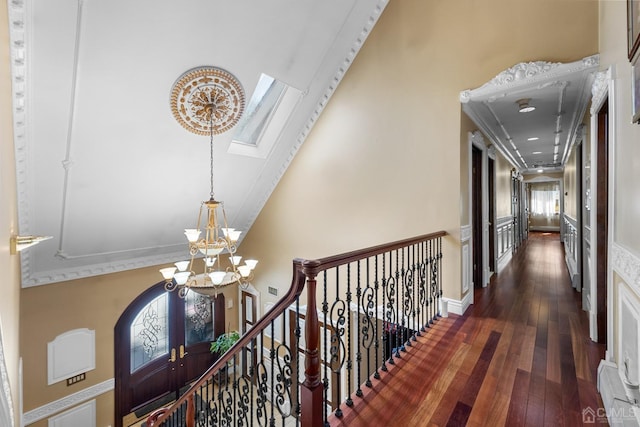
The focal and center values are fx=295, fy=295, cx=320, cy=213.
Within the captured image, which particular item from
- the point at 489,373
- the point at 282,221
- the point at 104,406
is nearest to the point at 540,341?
the point at 489,373

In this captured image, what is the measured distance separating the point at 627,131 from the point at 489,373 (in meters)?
1.74

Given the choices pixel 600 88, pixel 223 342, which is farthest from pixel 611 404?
pixel 223 342

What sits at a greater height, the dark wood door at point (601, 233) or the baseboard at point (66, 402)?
the dark wood door at point (601, 233)

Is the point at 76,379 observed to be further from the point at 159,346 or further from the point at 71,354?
the point at 159,346

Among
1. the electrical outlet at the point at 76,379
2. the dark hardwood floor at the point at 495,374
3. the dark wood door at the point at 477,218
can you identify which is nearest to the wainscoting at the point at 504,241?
the dark wood door at the point at 477,218

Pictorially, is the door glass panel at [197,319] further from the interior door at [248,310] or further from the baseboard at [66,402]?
the baseboard at [66,402]

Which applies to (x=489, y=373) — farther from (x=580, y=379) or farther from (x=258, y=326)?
(x=258, y=326)

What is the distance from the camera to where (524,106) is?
3.20 meters

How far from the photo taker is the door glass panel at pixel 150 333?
512 centimetres

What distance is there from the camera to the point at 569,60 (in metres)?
2.61

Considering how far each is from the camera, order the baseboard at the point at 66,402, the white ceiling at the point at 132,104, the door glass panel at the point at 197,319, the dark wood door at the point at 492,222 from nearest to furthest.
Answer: the white ceiling at the point at 132,104, the baseboard at the point at 66,402, the dark wood door at the point at 492,222, the door glass panel at the point at 197,319

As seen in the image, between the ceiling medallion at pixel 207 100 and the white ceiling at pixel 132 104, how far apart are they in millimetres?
91
